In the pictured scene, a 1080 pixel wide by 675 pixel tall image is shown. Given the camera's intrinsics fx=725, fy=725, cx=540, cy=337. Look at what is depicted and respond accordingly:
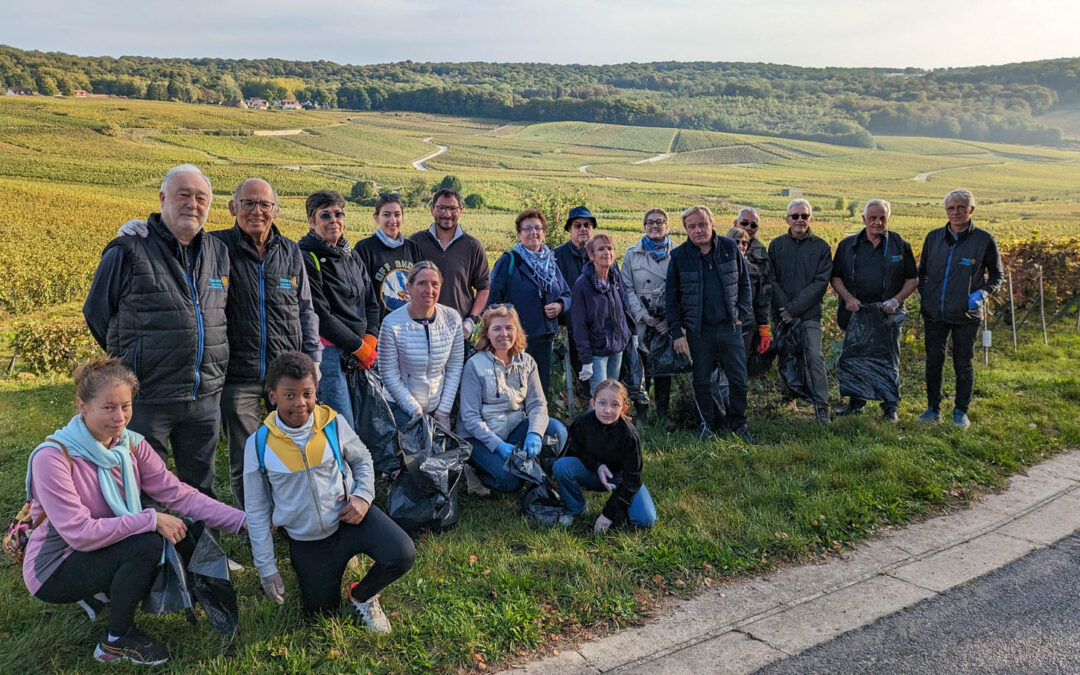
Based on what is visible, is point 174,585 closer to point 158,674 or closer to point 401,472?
point 158,674

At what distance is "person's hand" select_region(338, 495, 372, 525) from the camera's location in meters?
3.44

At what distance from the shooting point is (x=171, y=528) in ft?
10.5

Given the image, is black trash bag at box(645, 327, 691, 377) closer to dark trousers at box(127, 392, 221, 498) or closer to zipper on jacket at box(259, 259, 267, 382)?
zipper on jacket at box(259, 259, 267, 382)

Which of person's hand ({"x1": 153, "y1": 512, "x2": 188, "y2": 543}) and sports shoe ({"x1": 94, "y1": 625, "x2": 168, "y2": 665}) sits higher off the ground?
person's hand ({"x1": 153, "y1": 512, "x2": 188, "y2": 543})

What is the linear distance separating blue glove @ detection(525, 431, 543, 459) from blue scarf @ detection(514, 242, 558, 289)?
1.59m

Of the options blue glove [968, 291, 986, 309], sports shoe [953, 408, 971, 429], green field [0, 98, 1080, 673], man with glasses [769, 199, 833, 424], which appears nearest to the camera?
green field [0, 98, 1080, 673]

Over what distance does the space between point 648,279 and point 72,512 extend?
476cm

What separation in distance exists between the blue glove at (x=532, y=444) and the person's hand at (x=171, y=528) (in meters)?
2.18

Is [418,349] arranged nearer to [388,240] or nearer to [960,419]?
[388,240]

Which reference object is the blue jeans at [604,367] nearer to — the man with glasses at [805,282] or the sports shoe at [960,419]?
the man with glasses at [805,282]

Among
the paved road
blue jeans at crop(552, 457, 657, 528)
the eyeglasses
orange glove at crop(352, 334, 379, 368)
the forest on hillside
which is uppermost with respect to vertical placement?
the forest on hillside

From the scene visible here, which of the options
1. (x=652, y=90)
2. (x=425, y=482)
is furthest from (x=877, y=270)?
(x=652, y=90)

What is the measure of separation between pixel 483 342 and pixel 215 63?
3539 centimetres

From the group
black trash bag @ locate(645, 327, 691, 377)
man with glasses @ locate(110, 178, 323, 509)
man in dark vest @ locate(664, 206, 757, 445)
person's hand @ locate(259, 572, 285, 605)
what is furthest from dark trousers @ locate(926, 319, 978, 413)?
person's hand @ locate(259, 572, 285, 605)
